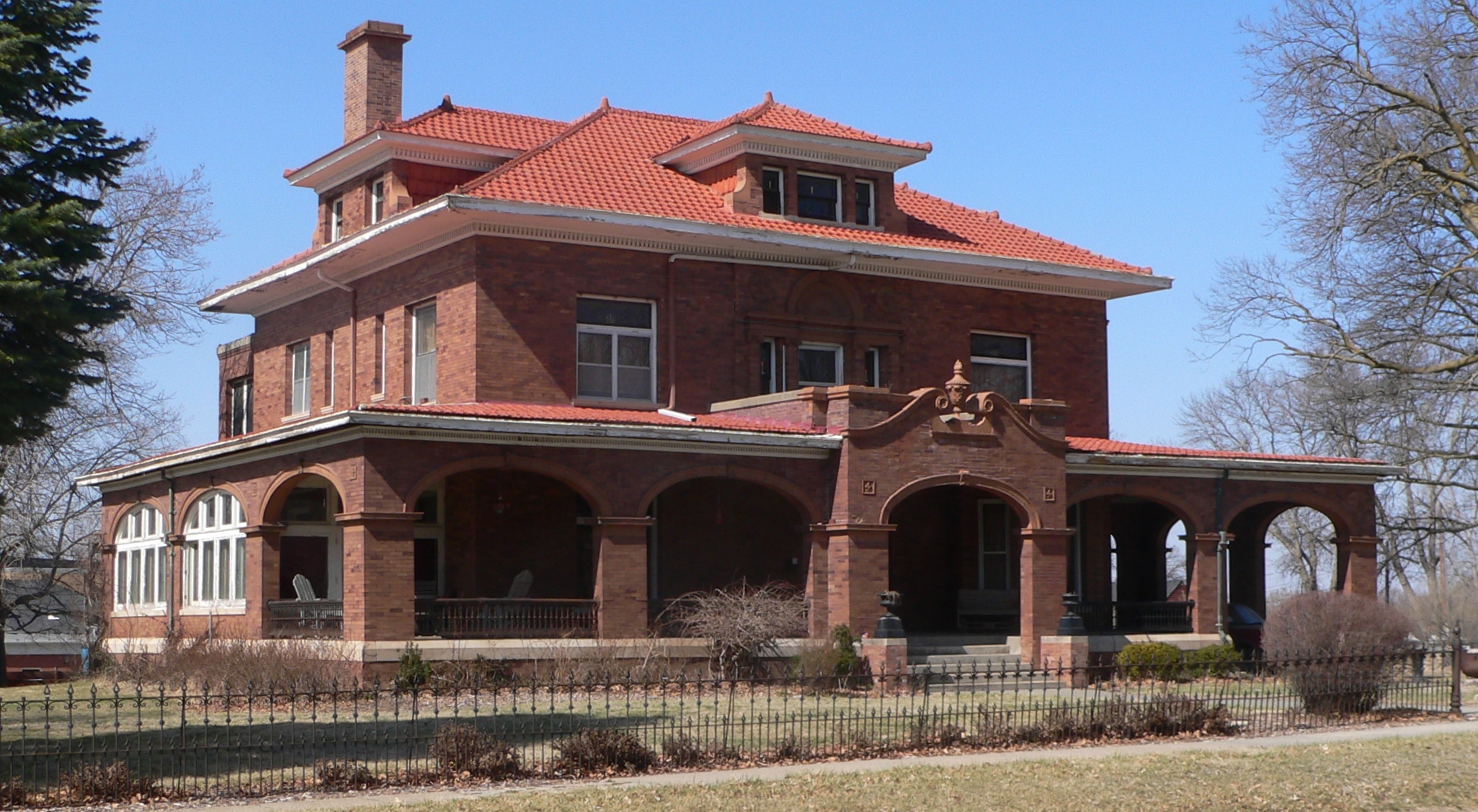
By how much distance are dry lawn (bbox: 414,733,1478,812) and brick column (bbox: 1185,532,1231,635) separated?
13.1m

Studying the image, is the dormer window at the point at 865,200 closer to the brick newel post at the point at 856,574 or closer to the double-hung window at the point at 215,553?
the brick newel post at the point at 856,574

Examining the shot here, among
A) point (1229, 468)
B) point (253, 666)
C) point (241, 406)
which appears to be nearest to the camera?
point (253, 666)

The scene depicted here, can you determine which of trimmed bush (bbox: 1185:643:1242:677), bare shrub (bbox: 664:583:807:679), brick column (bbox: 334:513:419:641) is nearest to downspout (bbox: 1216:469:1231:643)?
trimmed bush (bbox: 1185:643:1242:677)

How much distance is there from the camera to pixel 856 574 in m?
27.4

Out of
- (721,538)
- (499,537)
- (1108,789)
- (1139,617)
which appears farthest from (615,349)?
(1108,789)

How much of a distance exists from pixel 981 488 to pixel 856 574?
3.15 m

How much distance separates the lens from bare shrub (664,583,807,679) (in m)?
26.0

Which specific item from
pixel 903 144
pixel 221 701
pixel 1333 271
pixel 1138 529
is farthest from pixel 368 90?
pixel 1333 271

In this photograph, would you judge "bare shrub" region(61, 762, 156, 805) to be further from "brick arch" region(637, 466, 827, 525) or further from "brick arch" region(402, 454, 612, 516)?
"brick arch" region(637, 466, 827, 525)

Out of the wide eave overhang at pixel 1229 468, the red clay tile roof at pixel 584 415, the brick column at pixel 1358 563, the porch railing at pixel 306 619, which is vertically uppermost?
the red clay tile roof at pixel 584 415

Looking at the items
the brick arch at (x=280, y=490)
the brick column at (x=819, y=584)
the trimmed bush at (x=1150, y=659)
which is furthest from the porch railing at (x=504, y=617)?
the trimmed bush at (x=1150, y=659)

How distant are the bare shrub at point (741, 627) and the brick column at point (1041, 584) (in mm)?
4419

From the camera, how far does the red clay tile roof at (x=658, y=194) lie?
2998 centimetres

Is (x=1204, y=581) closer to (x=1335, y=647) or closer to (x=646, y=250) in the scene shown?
(x=1335, y=647)
